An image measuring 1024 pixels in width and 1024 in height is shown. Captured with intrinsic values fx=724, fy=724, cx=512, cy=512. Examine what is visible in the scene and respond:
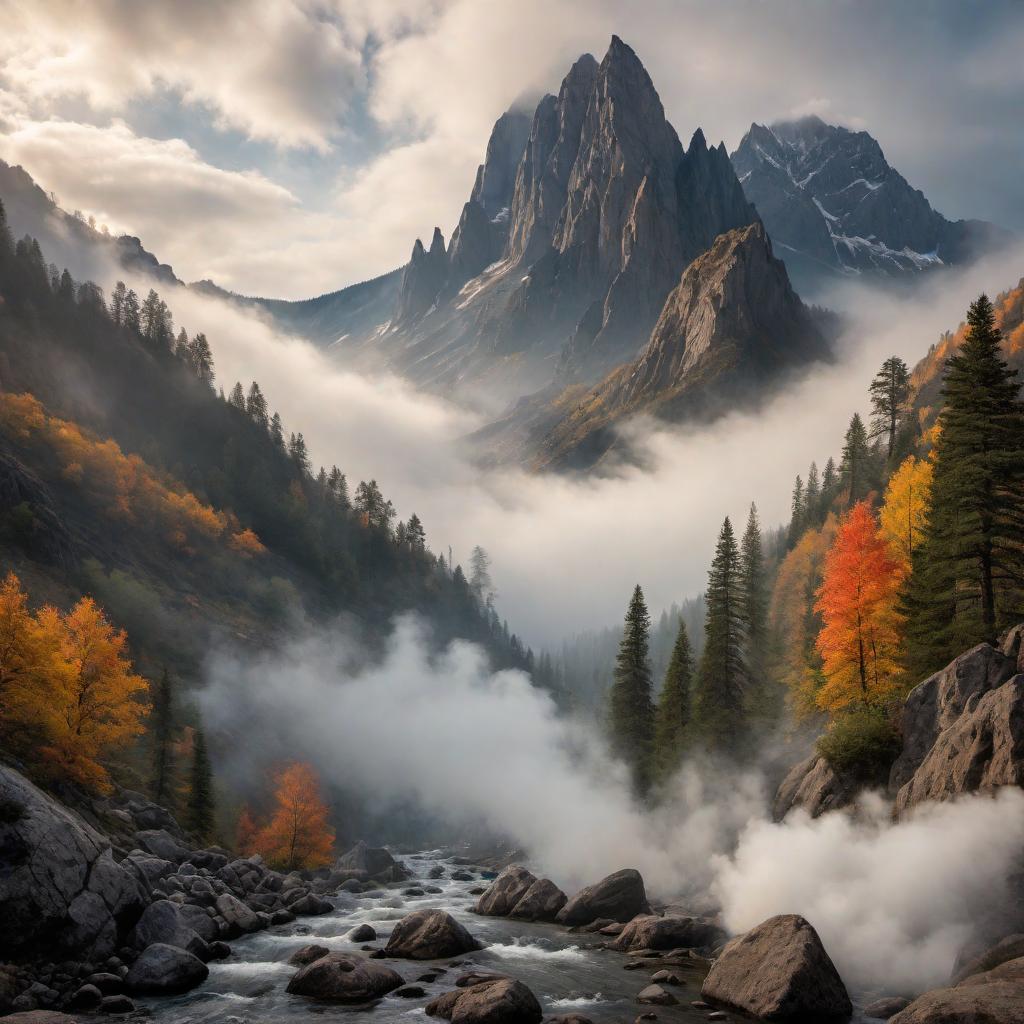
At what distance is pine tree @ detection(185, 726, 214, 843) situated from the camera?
60.2 m

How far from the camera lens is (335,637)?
5202 inches

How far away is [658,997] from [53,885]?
77.3ft

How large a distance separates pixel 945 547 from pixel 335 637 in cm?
11096

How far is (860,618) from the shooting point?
46594 millimetres

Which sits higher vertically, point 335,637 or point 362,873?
point 335,637

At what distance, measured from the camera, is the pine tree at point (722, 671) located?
6100 centimetres

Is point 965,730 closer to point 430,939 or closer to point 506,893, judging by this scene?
point 430,939

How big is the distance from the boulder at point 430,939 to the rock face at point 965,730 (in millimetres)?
22040

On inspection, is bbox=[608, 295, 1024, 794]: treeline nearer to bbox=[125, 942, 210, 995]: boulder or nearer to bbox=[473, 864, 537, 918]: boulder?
bbox=[473, 864, 537, 918]: boulder

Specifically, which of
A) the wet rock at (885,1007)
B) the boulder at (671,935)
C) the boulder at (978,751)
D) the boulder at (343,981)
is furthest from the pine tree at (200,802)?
the boulder at (978,751)

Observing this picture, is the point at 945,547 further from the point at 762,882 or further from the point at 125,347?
the point at 125,347

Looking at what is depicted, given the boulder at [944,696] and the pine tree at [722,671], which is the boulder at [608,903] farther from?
the boulder at [944,696]

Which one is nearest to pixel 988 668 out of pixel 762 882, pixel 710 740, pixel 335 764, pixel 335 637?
pixel 762 882

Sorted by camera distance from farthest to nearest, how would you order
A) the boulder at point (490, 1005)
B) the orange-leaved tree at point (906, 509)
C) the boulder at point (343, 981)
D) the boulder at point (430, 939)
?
1. the orange-leaved tree at point (906, 509)
2. the boulder at point (430, 939)
3. the boulder at point (343, 981)
4. the boulder at point (490, 1005)
